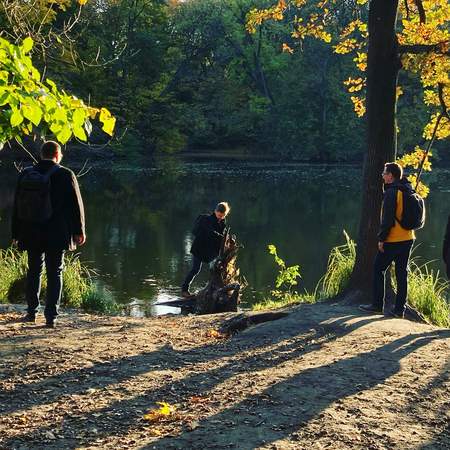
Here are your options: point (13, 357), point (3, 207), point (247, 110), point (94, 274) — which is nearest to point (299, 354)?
point (13, 357)

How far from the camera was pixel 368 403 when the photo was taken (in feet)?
15.0

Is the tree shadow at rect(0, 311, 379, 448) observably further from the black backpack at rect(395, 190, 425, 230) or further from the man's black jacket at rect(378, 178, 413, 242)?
the black backpack at rect(395, 190, 425, 230)

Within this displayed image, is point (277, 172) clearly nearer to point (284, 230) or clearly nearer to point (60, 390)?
point (284, 230)

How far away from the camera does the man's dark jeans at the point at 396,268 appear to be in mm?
7555

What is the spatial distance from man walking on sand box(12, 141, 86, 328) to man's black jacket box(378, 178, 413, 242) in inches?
123

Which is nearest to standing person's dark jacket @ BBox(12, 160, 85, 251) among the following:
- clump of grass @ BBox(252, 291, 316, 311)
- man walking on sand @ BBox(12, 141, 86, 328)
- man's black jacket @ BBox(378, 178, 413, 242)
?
man walking on sand @ BBox(12, 141, 86, 328)

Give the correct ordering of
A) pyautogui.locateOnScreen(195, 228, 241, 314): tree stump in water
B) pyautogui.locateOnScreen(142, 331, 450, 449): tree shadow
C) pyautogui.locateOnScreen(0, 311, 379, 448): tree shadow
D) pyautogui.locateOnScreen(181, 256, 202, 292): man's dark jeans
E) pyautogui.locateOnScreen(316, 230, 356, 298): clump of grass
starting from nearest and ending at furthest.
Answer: pyautogui.locateOnScreen(142, 331, 450, 449): tree shadow < pyautogui.locateOnScreen(0, 311, 379, 448): tree shadow < pyautogui.locateOnScreen(316, 230, 356, 298): clump of grass < pyautogui.locateOnScreen(195, 228, 241, 314): tree stump in water < pyautogui.locateOnScreen(181, 256, 202, 292): man's dark jeans

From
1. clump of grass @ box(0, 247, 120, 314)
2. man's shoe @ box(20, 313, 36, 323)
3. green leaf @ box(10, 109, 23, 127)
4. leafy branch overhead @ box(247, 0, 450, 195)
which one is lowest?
clump of grass @ box(0, 247, 120, 314)

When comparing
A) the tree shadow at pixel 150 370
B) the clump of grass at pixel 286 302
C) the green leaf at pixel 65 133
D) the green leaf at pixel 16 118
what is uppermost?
the green leaf at pixel 16 118

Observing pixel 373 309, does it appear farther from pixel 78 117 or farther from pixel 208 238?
pixel 78 117

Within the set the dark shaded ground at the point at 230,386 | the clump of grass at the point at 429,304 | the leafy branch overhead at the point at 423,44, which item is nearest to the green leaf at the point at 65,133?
A: the dark shaded ground at the point at 230,386

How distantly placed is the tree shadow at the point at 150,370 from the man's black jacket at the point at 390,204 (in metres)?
1.22

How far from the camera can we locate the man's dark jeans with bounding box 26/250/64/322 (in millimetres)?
6352

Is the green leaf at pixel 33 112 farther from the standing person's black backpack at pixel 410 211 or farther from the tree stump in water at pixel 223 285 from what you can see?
the tree stump in water at pixel 223 285
